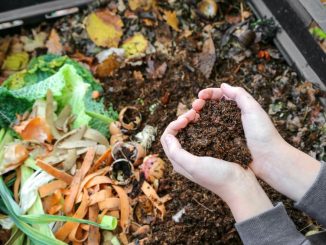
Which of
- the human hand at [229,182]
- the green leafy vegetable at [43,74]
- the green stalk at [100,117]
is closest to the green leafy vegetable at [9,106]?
the green leafy vegetable at [43,74]

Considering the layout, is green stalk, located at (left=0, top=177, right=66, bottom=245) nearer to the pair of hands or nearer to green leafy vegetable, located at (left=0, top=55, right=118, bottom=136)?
green leafy vegetable, located at (left=0, top=55, right=118, bottom=136)

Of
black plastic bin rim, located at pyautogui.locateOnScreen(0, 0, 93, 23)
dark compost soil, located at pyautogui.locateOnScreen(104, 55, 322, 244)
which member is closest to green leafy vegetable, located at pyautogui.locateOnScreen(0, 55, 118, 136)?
dark compost soil, located at pyautogui.locateOnScreen(104, 55, 322, 244)

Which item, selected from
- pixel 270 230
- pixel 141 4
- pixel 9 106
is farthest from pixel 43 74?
pixel 270 230

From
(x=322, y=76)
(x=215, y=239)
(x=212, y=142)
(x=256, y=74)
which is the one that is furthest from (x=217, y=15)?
(x=215, y=239)

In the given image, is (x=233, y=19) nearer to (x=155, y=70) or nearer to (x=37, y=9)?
(x=155, y=70)

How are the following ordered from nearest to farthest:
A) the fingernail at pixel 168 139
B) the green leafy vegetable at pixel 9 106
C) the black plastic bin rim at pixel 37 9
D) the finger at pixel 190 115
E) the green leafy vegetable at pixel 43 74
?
1. the fingernail at pixel 168 139
2. the finger at pixel 190 115
3. the green leafy vegetable at pixel 9 106
4. the green leafy vegetable at pixel 43 74
5. the black plastic bin rim at pixel 37 9

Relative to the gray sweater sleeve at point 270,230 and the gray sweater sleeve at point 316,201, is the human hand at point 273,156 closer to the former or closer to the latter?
the gray sweater sleeve at point 316,201
